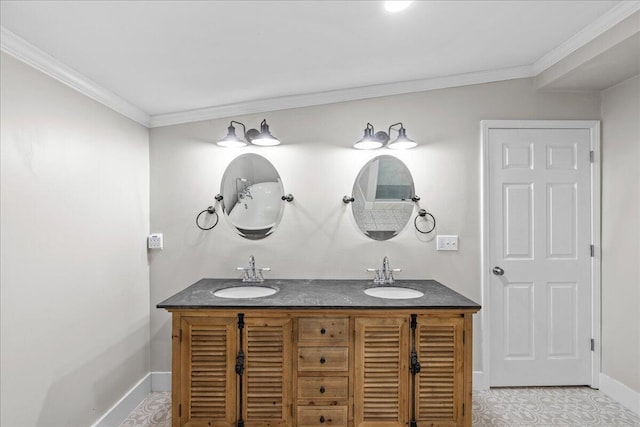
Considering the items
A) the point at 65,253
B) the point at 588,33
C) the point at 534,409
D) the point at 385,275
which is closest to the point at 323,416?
the point at 385,275

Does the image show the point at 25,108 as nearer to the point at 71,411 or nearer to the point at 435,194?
the point at 71,411

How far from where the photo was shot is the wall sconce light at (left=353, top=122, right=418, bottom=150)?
249 cm

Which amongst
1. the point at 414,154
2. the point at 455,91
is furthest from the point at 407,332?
the point at 455,91

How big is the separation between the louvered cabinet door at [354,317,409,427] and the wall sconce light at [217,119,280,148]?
1.46 metres

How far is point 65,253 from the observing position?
71.2 inches

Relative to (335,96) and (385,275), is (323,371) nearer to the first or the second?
(385,275)

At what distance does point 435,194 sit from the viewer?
267 cm

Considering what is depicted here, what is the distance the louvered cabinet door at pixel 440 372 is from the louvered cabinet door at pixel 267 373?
0.77 metres

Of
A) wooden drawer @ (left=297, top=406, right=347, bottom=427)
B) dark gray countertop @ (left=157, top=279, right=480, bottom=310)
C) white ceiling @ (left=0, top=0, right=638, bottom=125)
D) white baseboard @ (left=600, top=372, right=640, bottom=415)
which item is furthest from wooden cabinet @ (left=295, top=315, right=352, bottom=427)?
→ white baseboard @ (left=600, top=372, right=640, bottom=415)

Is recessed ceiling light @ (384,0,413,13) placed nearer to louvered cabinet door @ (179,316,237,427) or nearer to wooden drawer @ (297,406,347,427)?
louvered cabinet door @ (179,316,237,427)

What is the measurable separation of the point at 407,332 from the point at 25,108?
226 cm

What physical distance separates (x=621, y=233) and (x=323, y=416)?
2.47 m

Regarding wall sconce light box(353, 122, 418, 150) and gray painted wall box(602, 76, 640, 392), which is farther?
wall sconce light box(353, 122, 418, 150)

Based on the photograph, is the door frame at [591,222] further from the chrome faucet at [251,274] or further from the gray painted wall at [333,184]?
the chrome faucet at [251,274]
